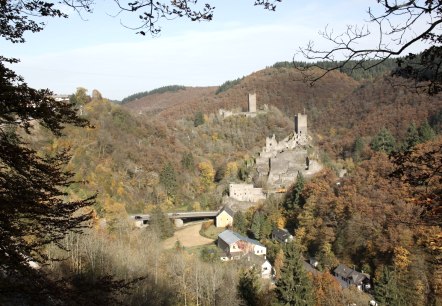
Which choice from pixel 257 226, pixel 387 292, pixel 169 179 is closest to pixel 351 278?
pixel 387 292

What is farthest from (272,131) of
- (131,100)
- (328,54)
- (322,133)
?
(131,100)

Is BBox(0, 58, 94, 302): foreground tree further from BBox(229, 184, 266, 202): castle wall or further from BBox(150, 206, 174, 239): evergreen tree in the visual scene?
BBox(229, 184, 266, 202): castle wall

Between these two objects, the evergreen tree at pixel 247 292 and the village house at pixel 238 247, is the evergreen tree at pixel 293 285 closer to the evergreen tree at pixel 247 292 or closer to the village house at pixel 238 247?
the evergreen tree at pixel 247 292

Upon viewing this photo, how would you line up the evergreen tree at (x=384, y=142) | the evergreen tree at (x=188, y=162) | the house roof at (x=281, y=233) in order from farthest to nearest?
the evergreen tree at (x=188, y=162), the evergreen tree at (x=384, y=142), the house roof at (x=281, y=233)

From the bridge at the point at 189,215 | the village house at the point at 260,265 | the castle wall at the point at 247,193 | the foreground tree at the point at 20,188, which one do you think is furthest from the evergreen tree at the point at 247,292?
the castle wall at the point at 247,193

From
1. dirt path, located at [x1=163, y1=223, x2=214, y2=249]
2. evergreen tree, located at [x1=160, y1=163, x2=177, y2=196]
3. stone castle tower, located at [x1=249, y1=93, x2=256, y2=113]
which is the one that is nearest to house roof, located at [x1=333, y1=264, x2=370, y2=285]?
dirt path, located at [x1=163, y1=223, x2=214, y2=249]

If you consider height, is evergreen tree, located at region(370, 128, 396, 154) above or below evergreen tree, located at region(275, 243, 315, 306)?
above
